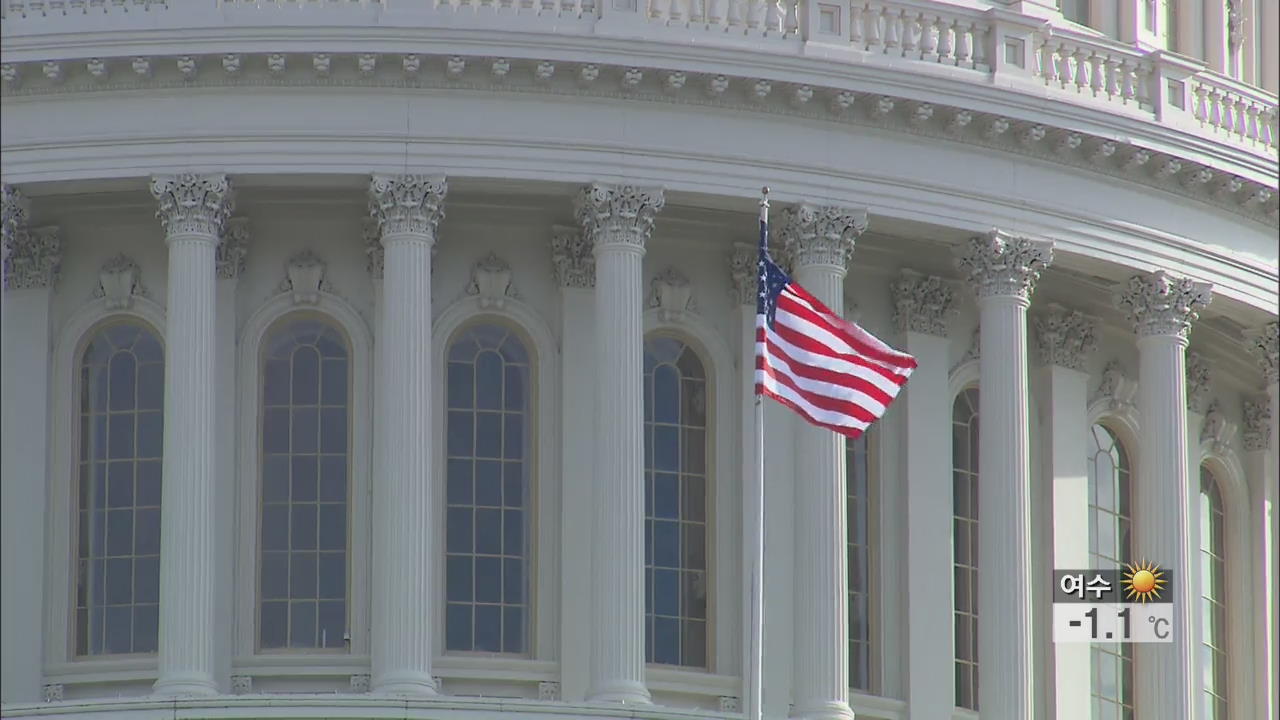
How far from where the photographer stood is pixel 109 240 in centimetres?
6138

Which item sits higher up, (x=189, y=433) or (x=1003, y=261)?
(x=1003, y=261)

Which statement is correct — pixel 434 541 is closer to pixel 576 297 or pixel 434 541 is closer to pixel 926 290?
pixel 576 297

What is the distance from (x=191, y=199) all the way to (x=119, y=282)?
306 cm

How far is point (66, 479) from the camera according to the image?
60.7 m

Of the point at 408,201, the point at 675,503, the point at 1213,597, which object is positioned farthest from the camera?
the point at 1213,597

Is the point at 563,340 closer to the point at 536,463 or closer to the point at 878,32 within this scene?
the point at 536,463

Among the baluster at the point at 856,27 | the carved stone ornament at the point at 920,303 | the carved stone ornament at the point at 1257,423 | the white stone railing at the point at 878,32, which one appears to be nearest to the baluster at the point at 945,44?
the white stone railing at the point at 878,32

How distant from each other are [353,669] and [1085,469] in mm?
12701

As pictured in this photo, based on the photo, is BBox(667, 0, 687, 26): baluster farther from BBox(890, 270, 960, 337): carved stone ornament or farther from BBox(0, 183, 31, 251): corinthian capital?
BBox(0, 183, 31, 251): corinthian capital

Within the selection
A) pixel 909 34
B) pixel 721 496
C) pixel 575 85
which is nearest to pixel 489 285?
pixel 575 85

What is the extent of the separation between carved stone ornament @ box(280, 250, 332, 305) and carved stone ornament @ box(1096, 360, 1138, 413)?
41.8 ft

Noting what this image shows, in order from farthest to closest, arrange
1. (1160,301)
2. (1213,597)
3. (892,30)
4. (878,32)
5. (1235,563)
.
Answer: (1235,563), (1213,597), (1160,301), (892,30), (878,32)
